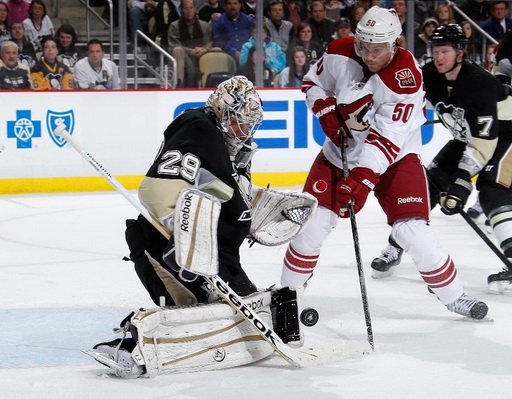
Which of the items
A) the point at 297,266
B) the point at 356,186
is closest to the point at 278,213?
the point at 356,186

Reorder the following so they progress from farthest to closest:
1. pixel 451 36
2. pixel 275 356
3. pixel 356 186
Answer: pixel 451 36 < pixel 356 186 < pixel 275 356

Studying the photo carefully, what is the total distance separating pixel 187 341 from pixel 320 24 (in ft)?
17.5

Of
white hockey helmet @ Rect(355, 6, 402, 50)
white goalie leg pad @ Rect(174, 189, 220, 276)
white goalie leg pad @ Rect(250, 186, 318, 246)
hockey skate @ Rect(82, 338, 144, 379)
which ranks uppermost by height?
white hockey helmet @ Rect(355, 6, 402, 50)

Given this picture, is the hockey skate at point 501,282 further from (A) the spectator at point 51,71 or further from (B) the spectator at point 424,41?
(B) the spectator at point 424,41

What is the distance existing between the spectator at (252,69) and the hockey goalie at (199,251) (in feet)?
14.7

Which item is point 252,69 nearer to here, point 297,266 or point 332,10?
point 332,10

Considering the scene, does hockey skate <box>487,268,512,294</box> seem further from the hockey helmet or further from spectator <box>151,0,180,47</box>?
spectator <box>151,0,180,47</box>

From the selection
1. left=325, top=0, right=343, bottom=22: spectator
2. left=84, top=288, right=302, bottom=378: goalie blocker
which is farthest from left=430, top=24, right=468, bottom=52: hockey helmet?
left=325, top=0, right=343, bottom=22: spectator

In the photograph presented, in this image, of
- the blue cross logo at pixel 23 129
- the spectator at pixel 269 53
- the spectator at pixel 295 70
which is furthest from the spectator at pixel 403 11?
the blue cross logo at pixel 23 129

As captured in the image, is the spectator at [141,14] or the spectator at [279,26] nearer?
the spectator at [141,14]

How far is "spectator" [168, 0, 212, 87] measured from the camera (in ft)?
24.3

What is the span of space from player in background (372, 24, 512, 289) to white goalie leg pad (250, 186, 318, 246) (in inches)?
36.0

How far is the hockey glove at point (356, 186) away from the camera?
10.7 ft

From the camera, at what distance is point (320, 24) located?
25.4 ft
